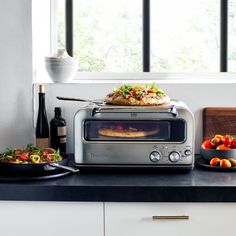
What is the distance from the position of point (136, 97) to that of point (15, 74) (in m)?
0.66

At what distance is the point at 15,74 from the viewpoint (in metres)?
2.73

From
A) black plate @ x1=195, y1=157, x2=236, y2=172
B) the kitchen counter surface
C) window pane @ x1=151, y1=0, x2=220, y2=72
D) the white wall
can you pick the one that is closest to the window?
window pane @ x1=151, y1=0, x2=220, y2=72

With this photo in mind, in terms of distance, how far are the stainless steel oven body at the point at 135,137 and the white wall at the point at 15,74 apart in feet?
1.56

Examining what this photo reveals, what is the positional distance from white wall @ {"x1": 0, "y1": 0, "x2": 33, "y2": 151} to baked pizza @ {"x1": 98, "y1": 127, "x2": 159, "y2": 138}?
52cm

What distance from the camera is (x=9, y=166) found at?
227cm

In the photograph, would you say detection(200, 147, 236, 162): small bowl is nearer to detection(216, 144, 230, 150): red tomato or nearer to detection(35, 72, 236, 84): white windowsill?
detection(216, 144, 230, 150): red tomato

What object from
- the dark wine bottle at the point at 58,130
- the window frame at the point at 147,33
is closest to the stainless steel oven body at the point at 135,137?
the dark wine bottle at the point at 58,130

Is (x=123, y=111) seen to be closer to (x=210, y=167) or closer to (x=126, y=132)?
(x=126, y=132)

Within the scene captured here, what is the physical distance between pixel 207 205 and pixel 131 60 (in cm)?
124

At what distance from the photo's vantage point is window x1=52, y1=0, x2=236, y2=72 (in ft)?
10.4

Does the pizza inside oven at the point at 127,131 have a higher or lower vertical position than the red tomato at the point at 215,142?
higher

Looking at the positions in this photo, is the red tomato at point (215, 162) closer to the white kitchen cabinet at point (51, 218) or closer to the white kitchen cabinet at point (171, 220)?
the white kitchen cabinet at point (171, 220)

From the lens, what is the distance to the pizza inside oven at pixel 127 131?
2.38 meters

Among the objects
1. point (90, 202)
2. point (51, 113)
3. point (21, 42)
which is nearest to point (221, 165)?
point (90, 202)
